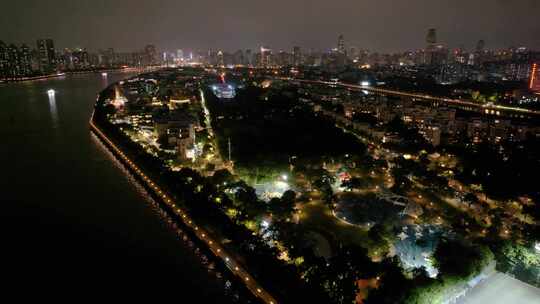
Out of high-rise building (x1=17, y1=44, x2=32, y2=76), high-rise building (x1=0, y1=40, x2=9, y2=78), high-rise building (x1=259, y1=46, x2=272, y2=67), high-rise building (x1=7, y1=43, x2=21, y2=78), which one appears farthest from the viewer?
high-rise building (x1=259, y1=46, x2=272, y2=67)

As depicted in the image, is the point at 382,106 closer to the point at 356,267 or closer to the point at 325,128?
the point at 325,128

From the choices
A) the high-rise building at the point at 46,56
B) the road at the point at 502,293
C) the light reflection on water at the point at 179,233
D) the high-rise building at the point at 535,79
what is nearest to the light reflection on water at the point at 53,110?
the light reflection on water at the point at 179,233

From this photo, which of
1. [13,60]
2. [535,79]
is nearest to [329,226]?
[535,79]

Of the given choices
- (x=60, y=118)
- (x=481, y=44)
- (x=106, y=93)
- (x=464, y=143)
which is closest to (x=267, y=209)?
(x=464, y=143)

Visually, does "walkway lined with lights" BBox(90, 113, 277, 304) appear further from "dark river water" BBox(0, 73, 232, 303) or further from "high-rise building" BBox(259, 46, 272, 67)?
"high-rise building" BBox(259, 46, 272, 67)

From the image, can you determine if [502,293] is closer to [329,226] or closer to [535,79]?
[329,226]

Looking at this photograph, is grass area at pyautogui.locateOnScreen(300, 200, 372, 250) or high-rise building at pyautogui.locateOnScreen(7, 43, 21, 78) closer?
grass area at pyautogui.locateOnScreen(300, 200, 372, 250)

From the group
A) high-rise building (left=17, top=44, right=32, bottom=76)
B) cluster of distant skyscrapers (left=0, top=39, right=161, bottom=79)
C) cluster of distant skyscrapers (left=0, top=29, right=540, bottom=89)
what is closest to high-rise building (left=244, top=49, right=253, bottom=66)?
cluster of distant skyscrapers (left=0, top=29, right=540, bottom=89)
